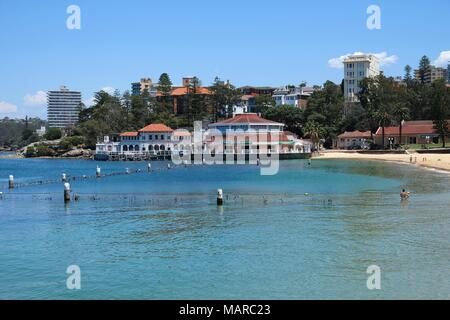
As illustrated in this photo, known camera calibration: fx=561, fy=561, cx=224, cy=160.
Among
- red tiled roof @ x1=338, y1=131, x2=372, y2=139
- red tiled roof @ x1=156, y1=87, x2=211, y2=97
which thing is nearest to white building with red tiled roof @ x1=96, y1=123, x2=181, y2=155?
red tiled roof @ x1=156, y1=87, x2=211, y2=97

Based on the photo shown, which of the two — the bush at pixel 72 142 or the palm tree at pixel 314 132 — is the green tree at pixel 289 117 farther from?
the bush at pixel 72 142

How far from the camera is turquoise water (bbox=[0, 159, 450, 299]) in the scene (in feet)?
64.5

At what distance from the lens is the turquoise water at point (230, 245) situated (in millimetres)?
19656

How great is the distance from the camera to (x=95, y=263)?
23359 mm

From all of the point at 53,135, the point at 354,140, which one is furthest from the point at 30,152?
the point at 354,140

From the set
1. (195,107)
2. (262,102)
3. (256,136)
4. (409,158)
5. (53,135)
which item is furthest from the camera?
(53,135)

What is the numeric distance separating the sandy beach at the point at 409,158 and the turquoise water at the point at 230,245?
31.1m

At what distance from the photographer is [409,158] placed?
9212 cm

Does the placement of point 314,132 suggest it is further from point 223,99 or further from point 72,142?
point 72,142

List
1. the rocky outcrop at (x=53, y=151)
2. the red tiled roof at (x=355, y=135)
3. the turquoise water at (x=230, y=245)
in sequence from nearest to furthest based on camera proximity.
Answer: the turquoise water at (x=230, y=245) → the red tiled roof at (x=355, y=135) → the rocky outcrop at (x=53, y=151)

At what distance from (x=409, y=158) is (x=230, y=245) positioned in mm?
72657

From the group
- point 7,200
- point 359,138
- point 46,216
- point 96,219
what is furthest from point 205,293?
point 359,138

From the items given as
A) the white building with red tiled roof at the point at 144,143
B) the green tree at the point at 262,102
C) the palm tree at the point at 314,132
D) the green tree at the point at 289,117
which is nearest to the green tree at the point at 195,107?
the green tree at the point at 262,102

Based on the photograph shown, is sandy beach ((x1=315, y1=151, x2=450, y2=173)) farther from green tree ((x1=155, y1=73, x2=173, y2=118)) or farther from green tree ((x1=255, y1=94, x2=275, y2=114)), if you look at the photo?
green tree ((x1=155, y1=73, x2=173, y2=118))
